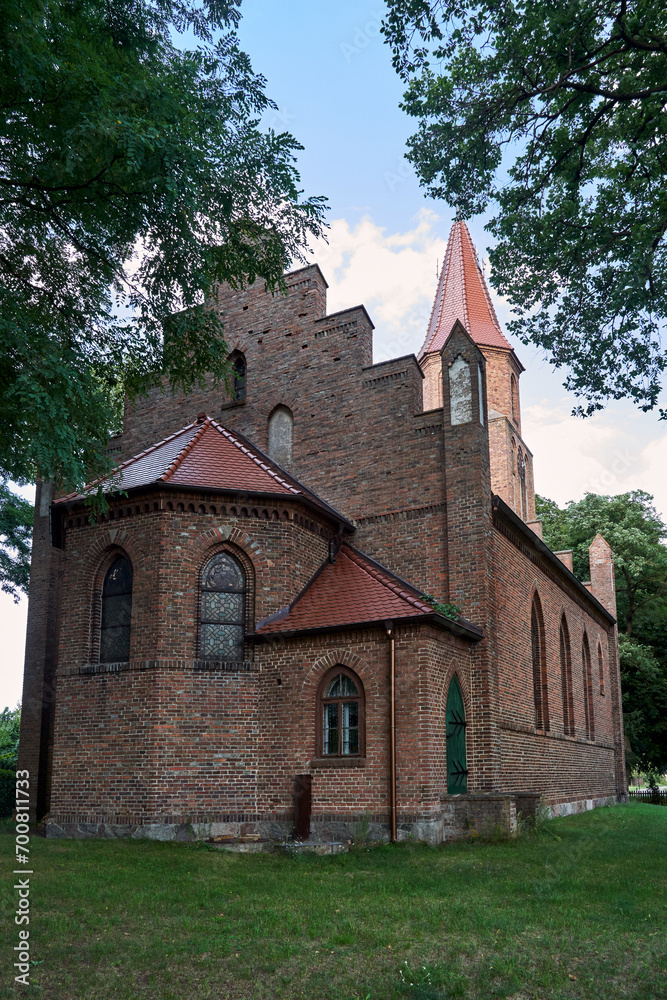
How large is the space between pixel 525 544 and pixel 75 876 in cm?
1259

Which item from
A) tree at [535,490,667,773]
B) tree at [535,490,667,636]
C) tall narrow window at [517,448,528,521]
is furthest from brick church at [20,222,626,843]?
tree at [535,490,667,636]

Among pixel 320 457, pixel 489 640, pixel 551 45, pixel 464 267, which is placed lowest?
pixel 489 640

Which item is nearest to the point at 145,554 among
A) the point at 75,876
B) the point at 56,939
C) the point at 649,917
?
the point at 75,876

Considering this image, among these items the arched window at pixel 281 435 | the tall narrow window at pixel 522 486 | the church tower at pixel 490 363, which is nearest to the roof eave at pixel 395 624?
the arched window at pixel 281 435

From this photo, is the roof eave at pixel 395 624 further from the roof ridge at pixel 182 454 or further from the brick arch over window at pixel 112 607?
the roof ridge at pixel 182 454

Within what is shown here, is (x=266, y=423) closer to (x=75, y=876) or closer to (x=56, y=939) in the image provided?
(x=75, y=876)

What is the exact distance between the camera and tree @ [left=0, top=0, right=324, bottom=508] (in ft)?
30.7

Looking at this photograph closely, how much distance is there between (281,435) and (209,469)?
3502 mm

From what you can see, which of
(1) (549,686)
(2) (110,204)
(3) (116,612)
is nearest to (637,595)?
(1) (549,686)

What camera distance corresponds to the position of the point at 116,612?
15141 mm

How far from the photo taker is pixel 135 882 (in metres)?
9.46

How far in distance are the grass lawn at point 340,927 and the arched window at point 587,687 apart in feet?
48.5

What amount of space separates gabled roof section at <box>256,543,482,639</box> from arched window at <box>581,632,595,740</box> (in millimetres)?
12754

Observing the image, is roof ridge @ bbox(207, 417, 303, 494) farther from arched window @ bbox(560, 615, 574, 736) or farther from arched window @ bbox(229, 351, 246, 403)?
arched window @ bbox(560, 615, 574, 736)
